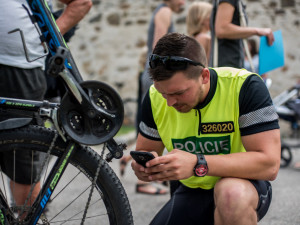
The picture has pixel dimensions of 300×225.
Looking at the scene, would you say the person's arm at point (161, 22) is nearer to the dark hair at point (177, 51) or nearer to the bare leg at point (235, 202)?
the dark hair at point (177, 51)

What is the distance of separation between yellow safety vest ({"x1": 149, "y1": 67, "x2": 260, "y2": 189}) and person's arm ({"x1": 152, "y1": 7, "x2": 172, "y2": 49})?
2081 mm

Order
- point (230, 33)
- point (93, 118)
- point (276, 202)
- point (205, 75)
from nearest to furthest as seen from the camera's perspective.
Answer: point (93, 118) < point (205, 75) < point (230, 33) < point (276, 202)

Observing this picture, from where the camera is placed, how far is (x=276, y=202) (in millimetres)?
4266

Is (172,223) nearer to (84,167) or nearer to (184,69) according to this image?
(84,167)

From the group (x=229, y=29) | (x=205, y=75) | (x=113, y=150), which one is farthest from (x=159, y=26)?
A: (x=113, y=150)

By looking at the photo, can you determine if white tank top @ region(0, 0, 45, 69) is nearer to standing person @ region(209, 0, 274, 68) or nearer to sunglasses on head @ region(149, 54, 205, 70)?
sunglasses on head @ region(149, 54, 205, 70)

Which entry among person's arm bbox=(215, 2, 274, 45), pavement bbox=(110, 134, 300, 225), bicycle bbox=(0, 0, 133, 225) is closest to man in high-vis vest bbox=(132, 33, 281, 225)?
bicycle bbox=(0, 0, 133, 225)

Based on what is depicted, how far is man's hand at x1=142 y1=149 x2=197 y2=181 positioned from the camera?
2.15m

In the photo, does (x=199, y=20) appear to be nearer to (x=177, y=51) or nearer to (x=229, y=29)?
(x=229, y=29)

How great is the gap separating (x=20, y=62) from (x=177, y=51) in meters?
1.01

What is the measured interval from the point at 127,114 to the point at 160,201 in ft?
18.1

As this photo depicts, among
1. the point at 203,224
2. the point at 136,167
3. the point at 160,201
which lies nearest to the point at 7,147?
the point at 136,167

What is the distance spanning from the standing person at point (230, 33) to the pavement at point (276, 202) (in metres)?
1.09

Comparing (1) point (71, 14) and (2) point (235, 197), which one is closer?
(2) point (235, 197)
